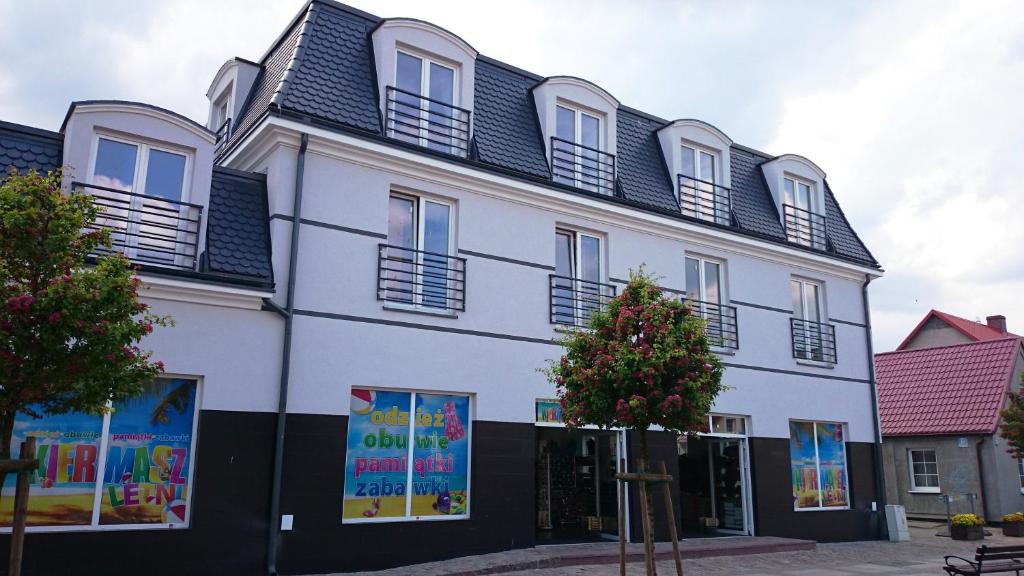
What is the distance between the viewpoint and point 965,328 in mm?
32438

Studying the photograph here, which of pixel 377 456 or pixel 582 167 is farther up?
pixel 582 167

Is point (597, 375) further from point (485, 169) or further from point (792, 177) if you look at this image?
point (792, 177)

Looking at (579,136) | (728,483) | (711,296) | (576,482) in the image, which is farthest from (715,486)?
(579,136)

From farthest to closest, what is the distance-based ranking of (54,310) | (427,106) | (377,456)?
(427,106), (377,456), (54,310)

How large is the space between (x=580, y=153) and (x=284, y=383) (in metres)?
7.21

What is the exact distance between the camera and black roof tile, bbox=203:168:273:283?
1071 centimetres

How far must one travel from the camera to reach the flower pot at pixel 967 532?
18.4m

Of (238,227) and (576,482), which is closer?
(238,227)

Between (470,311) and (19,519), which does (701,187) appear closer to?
(470,311)

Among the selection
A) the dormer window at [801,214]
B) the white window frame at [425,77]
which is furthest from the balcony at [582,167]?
the dormer window at [801,214]

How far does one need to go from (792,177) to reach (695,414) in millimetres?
11745

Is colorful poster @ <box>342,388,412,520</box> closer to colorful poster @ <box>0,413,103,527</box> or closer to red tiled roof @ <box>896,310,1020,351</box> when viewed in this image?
colorful poster @ <box>0,413,103,527</box>

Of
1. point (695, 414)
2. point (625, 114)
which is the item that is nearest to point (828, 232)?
point (625, 114)

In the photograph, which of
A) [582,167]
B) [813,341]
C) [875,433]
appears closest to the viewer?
[582,167]
